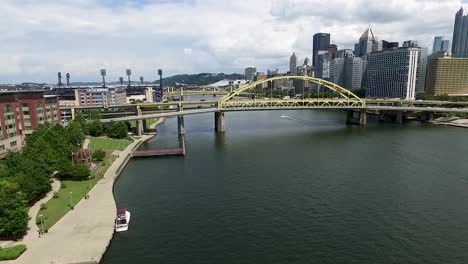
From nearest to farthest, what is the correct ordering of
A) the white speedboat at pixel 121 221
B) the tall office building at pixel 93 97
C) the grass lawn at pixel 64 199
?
the white speedboat at pixel 121 221, the grass lawn at pixel 64 199, the tall office building at pixel 93 97

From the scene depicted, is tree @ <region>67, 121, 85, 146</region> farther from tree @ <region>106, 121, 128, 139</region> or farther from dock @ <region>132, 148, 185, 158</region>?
tree @ <region>106, 121, 128, 139</region>

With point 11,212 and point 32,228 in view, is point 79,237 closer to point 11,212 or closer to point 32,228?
point 32,228

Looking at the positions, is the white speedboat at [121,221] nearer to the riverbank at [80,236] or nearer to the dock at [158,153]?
the riverbank at [80,236]

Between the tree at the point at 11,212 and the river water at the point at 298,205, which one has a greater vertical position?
the tree at the point at 11,212

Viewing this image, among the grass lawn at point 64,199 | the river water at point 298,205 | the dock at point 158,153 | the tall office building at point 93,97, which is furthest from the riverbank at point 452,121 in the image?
the tall office building at point 93,97

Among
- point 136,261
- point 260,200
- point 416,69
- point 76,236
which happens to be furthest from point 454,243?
point 416,69
